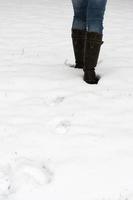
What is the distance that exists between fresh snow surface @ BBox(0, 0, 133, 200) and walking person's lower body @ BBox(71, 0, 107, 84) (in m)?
0.19

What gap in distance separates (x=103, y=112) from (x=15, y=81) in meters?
1.08

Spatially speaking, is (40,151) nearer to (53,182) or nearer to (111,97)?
(53,182)

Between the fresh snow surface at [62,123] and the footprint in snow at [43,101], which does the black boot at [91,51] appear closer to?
the fresh snow surface at [62,123]

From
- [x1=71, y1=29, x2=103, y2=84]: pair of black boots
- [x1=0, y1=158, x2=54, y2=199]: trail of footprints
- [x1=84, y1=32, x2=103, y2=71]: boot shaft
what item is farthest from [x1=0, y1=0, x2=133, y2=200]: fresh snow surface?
[x1=84, y1=32, x2=103, y2=71]: boot shaft

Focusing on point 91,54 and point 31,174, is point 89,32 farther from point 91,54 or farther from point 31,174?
point 31,174

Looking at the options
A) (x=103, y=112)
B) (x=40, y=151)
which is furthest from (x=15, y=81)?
(x=40, y=151)

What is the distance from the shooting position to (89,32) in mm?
4832

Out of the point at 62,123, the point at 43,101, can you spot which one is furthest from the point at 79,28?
the point at 62,123

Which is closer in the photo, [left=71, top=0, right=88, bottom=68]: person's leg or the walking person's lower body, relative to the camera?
the walking person's lower body

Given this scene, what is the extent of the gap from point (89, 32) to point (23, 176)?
2.00m

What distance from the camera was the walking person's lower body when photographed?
186 inches

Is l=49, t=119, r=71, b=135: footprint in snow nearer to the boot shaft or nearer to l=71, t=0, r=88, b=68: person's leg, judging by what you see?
the boot shaft

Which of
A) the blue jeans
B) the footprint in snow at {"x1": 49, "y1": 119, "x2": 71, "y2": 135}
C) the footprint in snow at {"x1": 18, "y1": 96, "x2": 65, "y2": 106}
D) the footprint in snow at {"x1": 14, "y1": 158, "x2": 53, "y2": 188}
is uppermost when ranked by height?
the blue jeans

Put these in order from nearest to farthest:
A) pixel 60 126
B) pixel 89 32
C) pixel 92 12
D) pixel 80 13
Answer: pixel 60 126 < pixel 92 12 < pixel 89 32 < pixel 80 13
